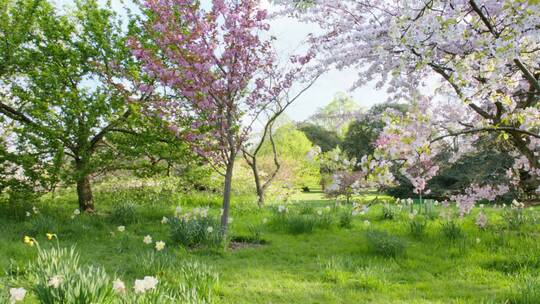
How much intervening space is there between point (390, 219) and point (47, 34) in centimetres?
935

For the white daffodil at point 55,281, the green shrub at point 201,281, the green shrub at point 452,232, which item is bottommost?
the green shrub at point 201,281

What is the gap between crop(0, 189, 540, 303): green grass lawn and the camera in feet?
16.4

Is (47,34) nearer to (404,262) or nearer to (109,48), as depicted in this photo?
(109,48)

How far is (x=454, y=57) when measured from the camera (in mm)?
4945

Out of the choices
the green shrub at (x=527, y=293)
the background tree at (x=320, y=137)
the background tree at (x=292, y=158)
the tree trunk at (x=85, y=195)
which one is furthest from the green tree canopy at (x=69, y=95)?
the background tree at (x=320, y=137)

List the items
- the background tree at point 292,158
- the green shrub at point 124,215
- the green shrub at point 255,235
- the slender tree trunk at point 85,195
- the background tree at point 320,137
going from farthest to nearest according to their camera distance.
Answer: the background tree at point 320,137, the background tree at point 292,158, the slender tree trunk at point 85,195, the green shrub at point 124,215, the green shrub at point 255,235

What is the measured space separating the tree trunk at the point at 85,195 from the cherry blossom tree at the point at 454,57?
687 centimetres

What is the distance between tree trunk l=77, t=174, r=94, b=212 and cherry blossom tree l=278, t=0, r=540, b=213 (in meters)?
6.87

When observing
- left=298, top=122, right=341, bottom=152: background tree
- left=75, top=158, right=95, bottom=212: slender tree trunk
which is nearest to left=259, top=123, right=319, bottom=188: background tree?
left=298, top=122, right=341, bottom=152: background tree

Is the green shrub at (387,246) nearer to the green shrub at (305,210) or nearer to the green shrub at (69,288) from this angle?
the green shrub at (305,210)

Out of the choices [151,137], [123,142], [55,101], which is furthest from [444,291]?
[55,101]

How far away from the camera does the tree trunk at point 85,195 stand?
10.9 metres

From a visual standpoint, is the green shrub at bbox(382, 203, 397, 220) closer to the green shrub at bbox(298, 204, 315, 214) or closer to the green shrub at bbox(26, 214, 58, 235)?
the green shrub at bbox(298, 204, 315, 214)

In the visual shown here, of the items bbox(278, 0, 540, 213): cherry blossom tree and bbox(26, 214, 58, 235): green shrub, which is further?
bbox(26, 214, 58, 235): green shrub
